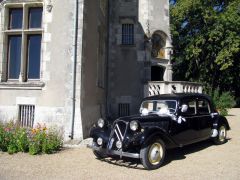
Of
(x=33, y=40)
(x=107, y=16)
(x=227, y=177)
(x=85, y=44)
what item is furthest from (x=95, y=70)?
(x=227, y=177)

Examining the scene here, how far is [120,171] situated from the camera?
5.85 meters

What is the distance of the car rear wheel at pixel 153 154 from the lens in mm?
5891

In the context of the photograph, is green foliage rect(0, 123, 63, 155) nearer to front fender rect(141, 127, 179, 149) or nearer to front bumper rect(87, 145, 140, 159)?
front bumper rect(87, 145, 140, 159)

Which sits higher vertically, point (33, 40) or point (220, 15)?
point (220, 15)

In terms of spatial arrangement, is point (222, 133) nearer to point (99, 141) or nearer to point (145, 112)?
point (145, 112)

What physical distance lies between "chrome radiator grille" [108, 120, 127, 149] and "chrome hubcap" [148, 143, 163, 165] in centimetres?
69

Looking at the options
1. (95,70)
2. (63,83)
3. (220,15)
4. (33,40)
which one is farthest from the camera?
(220,15)

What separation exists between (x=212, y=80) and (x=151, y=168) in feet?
66.0

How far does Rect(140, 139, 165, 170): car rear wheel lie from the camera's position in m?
5.89

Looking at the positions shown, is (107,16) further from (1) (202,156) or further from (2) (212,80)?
(2) (212,80)

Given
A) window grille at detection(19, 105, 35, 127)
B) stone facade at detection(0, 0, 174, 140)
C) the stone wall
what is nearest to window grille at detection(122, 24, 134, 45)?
stone facade at detection(0, 0, 174, 140)

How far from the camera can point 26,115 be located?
9.89 metres

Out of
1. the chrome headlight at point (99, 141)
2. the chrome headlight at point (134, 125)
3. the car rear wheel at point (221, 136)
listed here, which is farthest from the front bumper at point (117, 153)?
the car rear wheel at point (221, 136)

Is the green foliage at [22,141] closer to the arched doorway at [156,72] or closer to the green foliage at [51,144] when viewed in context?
the green foliage at [51,144]
